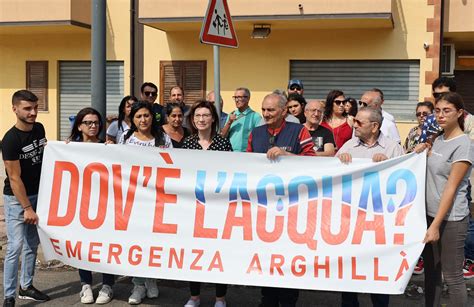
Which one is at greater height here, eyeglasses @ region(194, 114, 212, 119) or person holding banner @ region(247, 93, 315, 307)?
eyeglasses @ region(194, 114, 212, 119)

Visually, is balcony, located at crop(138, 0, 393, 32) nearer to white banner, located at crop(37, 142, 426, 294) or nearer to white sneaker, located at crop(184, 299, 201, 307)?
white banner, located at crop(37, 142, 426, 294)

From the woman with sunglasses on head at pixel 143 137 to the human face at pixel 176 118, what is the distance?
1.54 feet

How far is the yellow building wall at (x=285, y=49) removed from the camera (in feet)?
42.4

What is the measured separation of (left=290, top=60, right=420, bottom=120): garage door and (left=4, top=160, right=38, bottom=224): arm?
9.86 m

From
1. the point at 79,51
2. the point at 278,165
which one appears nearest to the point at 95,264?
the point at 278,165

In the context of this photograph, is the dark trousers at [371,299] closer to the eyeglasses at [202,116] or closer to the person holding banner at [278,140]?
the person holding banner at [278,140]

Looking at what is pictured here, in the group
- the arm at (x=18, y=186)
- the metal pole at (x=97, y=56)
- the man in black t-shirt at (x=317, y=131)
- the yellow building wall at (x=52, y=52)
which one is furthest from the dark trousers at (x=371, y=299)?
the yellow building wall at (x=52, y=52)

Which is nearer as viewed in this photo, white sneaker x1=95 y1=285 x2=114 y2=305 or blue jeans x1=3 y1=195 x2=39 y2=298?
blue jeans x1=3 y1=195 x2=39 y2=298

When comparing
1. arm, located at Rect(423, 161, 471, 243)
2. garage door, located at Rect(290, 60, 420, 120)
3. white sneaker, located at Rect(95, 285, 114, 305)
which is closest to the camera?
arm, located at Rect(423, 161, 471, 243)

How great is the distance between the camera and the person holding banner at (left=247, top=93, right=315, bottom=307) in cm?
462

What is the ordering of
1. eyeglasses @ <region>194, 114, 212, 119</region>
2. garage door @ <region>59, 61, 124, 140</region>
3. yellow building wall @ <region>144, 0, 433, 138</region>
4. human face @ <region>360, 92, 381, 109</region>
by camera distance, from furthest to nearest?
1. garage door @ <region>59, 61, 124, 140</region>
2. yellow building wall @ <region>144, 0, 433, 138</region>
3. human face @ <region>360, 92, 381, 109</region>
4. eyeglasses @ <region>194, 114, 212, 119</region>

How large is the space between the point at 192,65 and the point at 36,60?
4.53 meters

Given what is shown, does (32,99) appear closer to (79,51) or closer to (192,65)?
(192,65)

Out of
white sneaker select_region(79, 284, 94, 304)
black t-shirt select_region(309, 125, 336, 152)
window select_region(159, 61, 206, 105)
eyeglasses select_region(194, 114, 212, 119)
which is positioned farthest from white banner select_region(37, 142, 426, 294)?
window select_region(159, 61, 206, 105)
